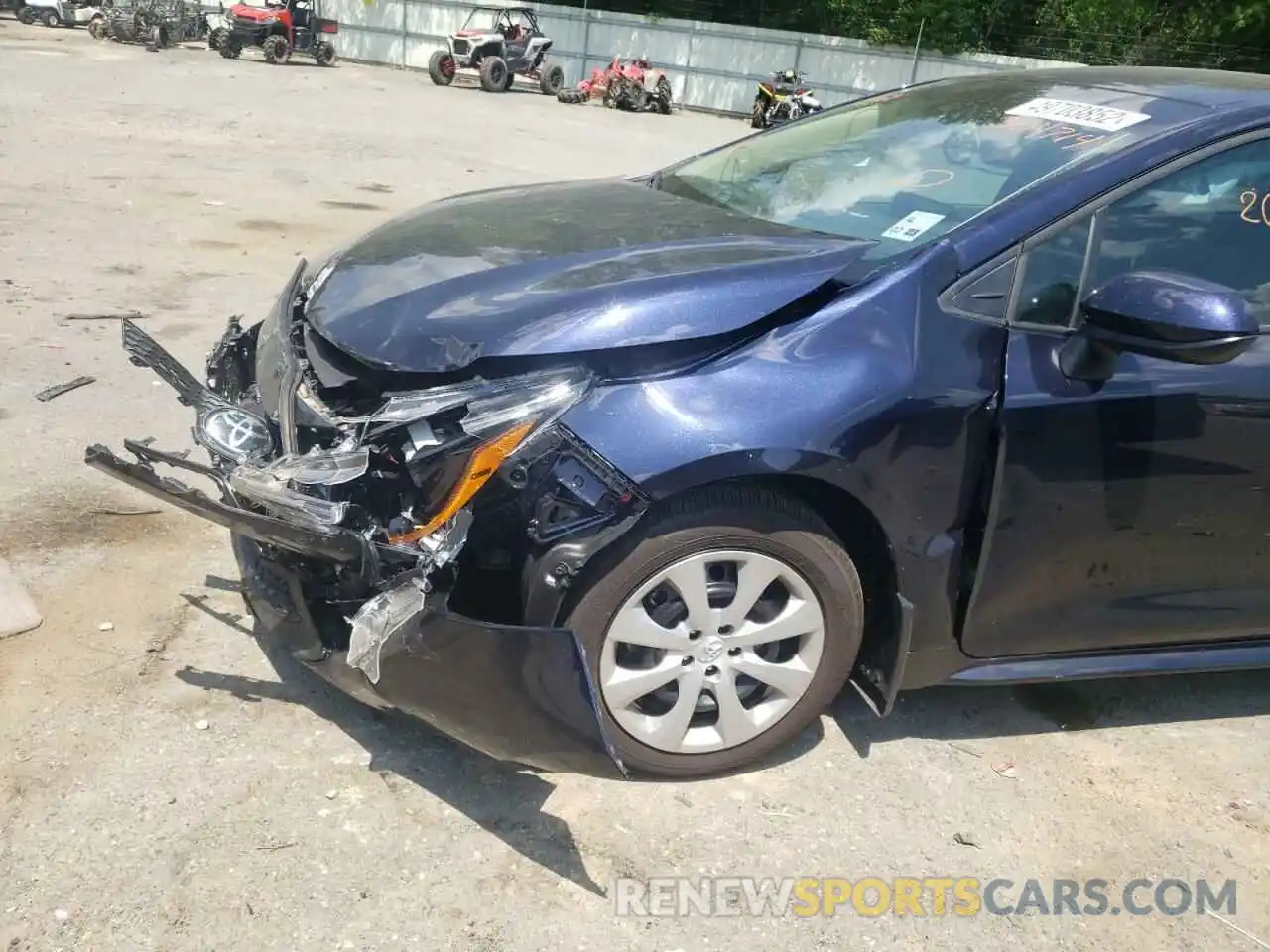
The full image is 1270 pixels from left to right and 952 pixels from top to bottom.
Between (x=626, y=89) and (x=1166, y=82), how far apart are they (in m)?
22.0

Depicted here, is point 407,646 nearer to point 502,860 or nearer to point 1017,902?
point 502,860

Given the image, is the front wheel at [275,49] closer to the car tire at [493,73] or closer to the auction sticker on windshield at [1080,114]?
the car tire at [493,73]

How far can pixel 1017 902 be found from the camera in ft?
8.23

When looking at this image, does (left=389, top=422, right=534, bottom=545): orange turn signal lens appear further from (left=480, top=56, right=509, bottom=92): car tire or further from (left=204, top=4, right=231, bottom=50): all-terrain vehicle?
(left=204, top=4, right=231, bottom=50): all-terrain vehicle

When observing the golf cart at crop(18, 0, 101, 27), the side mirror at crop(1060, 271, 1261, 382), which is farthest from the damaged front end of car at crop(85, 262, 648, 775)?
the golf cart at crop(18, 0, 101, 27)

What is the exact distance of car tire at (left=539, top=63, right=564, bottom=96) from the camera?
990 inches

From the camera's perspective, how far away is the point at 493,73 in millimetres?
23750

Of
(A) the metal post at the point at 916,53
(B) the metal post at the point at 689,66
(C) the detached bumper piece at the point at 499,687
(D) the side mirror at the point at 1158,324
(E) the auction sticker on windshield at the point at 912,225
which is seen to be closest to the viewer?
(C) the detached bumper piece at the point at 499,687

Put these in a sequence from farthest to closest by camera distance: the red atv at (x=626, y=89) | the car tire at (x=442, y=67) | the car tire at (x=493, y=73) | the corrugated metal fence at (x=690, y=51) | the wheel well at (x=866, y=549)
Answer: the corrugated metal fence at (x=690, y=51), the car tire at (x=442, y=67), the red atv at (x=626, y=89), the car tire at (x=493, y=73), the wheel well at (x=866, y=549)

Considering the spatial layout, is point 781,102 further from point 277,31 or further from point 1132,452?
point 1132,452

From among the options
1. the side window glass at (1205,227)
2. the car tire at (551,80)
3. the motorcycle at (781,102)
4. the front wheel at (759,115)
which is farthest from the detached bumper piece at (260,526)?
the car tire at (551,80)

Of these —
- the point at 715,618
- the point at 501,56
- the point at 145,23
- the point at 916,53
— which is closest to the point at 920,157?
the point at 715,618

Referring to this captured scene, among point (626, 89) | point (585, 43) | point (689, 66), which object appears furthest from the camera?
point (585, 43)

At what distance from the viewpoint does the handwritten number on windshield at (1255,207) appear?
2.83 m
